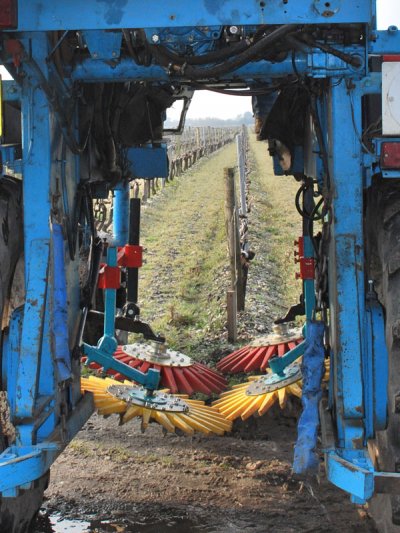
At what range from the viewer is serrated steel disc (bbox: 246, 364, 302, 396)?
4754mm

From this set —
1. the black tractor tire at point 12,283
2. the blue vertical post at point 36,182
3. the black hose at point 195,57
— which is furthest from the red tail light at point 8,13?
the black tractor tire at point 12,283

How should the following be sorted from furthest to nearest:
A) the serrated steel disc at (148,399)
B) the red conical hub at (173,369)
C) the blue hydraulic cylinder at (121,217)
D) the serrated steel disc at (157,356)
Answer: the blue hydraulic cylinder at (121,217)
the serrated steel disc at (157,356)
the red conical hub at (173,369)
the serrated steel disc at (148,399)

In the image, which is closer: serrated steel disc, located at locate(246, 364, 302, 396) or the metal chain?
the metal chain

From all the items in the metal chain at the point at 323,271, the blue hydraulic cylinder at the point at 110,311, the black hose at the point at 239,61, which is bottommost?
the blue hydraulic cylinder at the point at 110,311

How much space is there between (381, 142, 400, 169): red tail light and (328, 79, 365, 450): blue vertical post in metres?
0.12

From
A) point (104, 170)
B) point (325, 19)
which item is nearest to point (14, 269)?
point (104, 170)

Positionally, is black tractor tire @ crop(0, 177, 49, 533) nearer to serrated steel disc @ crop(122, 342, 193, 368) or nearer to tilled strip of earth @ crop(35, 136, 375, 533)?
tilled strip of earth @ crop(35, 136, 375, 533)

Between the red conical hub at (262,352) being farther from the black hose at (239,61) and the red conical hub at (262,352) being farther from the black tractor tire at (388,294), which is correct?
the black hose at (239,61)

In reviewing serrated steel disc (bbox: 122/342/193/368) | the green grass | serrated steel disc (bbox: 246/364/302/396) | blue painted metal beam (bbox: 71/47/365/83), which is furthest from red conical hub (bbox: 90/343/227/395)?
blue painted metal beam (bbox: 71/47/365/83)

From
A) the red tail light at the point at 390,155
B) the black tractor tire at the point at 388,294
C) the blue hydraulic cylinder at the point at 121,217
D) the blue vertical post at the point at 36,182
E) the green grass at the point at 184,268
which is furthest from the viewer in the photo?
the green grass at the point at 184,268

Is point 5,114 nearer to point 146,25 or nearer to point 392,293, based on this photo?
point 146,25

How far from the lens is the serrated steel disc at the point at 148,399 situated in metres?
4.43

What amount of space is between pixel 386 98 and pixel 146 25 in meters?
0.85

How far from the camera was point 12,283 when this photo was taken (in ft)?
11.5
